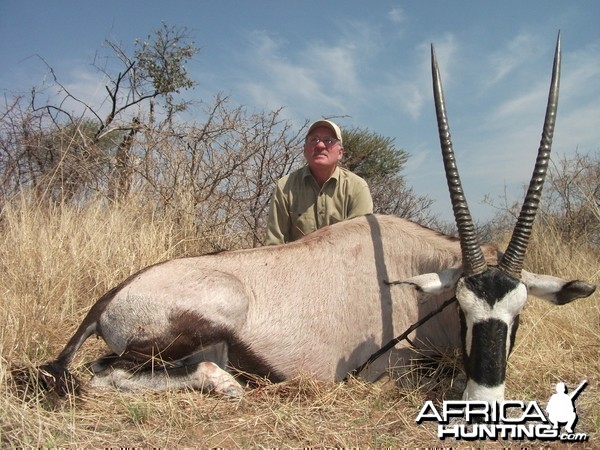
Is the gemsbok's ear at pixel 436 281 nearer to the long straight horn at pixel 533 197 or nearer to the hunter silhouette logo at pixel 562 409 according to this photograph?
the long straight horn at pixel 533 197

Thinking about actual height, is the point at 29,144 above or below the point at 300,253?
above

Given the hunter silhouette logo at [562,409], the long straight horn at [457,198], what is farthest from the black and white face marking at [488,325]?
the hunter silhouette logo at [562,409]

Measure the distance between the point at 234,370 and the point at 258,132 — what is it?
478 cm

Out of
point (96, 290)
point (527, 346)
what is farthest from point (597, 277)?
point (96, 290)

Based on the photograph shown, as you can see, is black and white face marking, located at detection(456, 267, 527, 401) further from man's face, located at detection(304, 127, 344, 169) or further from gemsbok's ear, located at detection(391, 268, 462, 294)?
man's face, located at detection(304, 127, 344, 169)

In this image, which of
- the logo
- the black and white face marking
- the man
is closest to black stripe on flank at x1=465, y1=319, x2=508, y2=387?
the black and white face marking

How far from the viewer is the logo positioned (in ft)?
8.59

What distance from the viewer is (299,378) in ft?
10.9

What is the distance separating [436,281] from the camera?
319cm

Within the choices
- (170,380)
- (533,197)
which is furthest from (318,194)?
(170,380)

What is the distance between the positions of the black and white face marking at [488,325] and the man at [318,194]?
2.61 metres

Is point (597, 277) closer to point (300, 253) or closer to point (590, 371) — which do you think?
point (590, 371)

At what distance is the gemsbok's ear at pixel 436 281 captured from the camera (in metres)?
3.16

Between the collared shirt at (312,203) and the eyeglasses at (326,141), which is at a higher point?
the eyeglasses at (326,141)
